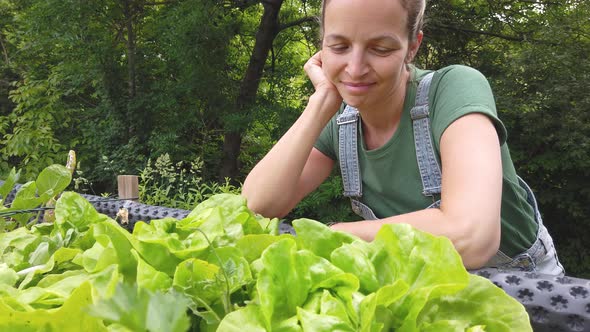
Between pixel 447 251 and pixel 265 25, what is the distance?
4.63 m

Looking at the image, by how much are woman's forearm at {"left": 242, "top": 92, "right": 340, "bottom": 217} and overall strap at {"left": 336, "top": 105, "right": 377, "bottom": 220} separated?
0.14m

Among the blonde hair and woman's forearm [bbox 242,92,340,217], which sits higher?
the blonde hair

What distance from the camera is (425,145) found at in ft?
4.14

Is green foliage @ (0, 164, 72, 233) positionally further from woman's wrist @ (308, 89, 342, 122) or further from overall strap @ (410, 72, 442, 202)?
overall strap @ (410, 72, 442, 202)

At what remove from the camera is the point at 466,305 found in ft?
1.64

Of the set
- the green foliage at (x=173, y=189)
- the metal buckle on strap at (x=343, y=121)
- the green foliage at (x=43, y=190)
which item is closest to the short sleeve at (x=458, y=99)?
the metal buckle on strap at (x=343, y=121)

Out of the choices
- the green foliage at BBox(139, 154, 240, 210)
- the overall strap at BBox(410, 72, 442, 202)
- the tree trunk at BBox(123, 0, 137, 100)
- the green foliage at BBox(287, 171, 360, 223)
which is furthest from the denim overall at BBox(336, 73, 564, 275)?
the tree trunk at BBox(123, 0, 137, 100)

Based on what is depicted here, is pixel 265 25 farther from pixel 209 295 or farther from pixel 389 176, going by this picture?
pixel 209 295

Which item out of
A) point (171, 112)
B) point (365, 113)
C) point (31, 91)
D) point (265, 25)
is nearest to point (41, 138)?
point (31, 91)

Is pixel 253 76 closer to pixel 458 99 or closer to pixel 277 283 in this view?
pixel 458 99

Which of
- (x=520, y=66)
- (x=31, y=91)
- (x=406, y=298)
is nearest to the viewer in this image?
(x=406, y=298)

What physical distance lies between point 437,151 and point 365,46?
0.33 metres

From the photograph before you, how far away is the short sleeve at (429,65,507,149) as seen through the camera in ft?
3.76

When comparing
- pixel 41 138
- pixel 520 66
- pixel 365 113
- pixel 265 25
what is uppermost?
pixel 265 25
